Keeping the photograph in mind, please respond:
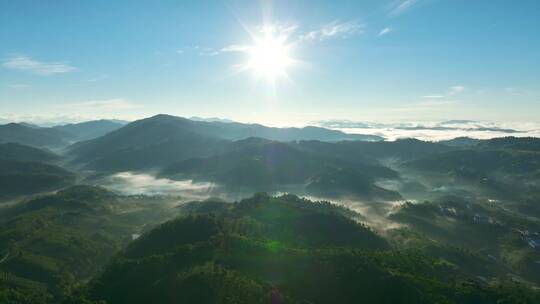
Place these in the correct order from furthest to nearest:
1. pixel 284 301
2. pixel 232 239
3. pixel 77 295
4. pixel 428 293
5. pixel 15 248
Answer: pixel 15 248 < pixel 232 239 < pixel 77 295 < pixel 428 293 < pixel 284 301

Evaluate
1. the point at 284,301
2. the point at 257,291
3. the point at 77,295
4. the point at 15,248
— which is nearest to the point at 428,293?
the point at 284,301

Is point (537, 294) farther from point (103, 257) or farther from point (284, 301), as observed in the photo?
point (103, 257)

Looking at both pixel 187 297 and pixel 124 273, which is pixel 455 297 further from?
pixel 124 273

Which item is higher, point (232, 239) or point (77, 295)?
point (232, 239)

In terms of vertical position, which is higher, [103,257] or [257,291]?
[257,291]

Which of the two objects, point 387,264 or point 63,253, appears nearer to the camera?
point 387,264

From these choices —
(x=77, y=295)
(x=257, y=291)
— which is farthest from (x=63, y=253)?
(x=257, y=291)

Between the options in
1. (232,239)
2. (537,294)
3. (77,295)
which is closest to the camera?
(77,295)

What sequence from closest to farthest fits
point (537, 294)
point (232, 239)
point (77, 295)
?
point (77, 295) → point (537, 294) → point (232, 239)

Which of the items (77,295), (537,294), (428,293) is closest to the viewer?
(428,293)
